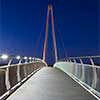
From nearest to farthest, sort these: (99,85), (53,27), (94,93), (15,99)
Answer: (15,99) < (99,85) < (94,93) < (53,27)

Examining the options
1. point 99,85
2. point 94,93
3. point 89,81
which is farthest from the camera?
point 89,81

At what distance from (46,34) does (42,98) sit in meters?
41.8

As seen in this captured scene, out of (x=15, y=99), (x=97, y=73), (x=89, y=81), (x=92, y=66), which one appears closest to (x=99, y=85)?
(x=97, y=73)

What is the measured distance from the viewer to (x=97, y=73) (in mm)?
8609

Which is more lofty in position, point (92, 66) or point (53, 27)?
point (53, 27)

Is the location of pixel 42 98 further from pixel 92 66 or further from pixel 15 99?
pixel 92 66

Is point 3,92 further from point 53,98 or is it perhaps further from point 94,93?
point 94,93

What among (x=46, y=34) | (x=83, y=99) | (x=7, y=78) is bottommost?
(x=83, y=99)

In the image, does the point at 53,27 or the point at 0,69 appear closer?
the point at 0,69

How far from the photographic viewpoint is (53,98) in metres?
7.86

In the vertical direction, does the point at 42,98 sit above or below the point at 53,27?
below

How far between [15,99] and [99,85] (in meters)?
2.55

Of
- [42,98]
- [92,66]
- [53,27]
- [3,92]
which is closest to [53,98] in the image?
[42,98]

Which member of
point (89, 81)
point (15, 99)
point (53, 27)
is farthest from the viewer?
point (53, 27)
